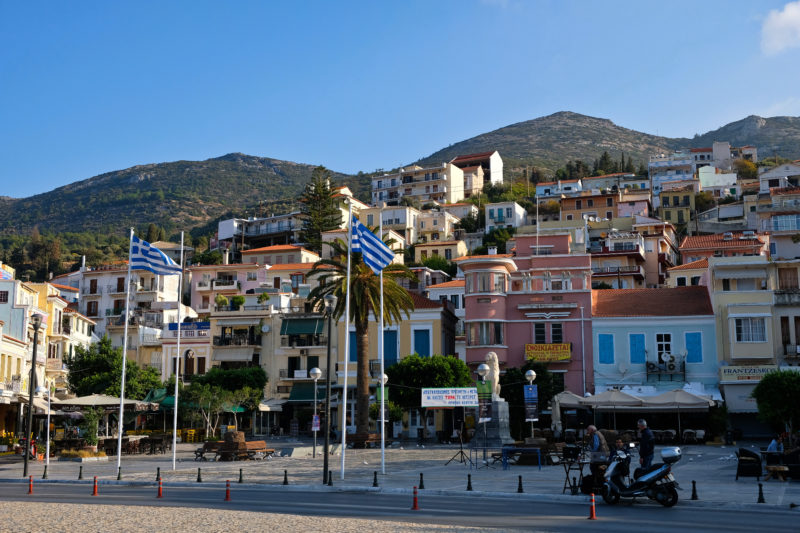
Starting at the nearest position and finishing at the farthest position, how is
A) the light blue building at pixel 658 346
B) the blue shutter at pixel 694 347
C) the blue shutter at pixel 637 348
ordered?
1. the light blue building at pixel 658 346
2. the blue shutter at pixel 694 347
3. the blue shutter at pixel 637 348

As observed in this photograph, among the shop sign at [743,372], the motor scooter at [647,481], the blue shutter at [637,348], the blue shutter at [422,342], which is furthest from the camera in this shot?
the blue shutter at [422,342]

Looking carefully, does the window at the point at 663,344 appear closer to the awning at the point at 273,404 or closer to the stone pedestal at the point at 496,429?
the stone pedestal at the point at 496,429

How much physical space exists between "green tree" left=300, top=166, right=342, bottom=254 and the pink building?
179 feet

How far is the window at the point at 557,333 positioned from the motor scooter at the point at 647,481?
36665mm

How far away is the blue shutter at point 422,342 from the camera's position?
60.2 meters

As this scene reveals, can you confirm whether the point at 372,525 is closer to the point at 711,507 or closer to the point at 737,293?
the point at 711,507

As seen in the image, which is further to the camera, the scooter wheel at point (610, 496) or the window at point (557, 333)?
the window at point (557, 333)

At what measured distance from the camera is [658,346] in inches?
2156

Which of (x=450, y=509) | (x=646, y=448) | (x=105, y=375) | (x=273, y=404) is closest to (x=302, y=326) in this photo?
(x=273, y=404)

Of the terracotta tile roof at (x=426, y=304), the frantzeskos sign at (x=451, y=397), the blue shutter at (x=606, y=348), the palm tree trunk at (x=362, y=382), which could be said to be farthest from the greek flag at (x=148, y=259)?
the blue shutter at (x=606, y=348)

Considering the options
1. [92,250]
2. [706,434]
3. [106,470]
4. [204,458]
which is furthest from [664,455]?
[92,250]

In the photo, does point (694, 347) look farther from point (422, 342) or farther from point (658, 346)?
point (422, 342)

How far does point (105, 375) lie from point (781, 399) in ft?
141

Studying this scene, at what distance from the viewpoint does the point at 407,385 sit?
52.9 meters
